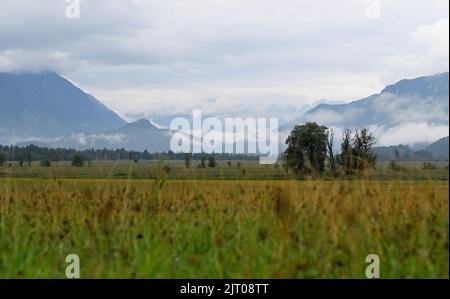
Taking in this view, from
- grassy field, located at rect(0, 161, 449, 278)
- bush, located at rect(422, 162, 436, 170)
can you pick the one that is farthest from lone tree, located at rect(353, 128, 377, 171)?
bush, located at rect(422, 162, 436, 170)

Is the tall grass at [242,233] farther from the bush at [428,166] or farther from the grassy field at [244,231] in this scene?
the bush at [428,166]

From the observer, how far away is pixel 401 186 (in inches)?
375

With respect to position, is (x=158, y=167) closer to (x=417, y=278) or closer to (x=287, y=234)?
(x=287, y=234)

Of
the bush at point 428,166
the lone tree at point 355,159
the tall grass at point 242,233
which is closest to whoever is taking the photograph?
the tall grass at point 242,233

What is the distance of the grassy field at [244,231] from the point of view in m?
6.94

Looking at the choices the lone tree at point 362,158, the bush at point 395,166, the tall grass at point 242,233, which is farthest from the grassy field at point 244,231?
the lone tree at point 362,158

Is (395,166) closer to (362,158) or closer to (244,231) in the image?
(362,158)

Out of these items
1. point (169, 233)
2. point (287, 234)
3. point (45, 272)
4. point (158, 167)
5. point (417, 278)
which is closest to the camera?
point (417, 278)

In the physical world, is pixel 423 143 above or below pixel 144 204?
above

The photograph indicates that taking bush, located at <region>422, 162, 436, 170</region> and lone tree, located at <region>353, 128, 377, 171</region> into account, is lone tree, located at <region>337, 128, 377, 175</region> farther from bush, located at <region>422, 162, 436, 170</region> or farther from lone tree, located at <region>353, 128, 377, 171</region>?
bush, located at <region>422, 162, 436, 170</region>

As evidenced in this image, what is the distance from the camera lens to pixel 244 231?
8.34 m

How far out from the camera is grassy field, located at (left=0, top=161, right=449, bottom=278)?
6.94 metres

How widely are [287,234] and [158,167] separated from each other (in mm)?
3191

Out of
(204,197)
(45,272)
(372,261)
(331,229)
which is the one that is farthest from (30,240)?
(372,261)
